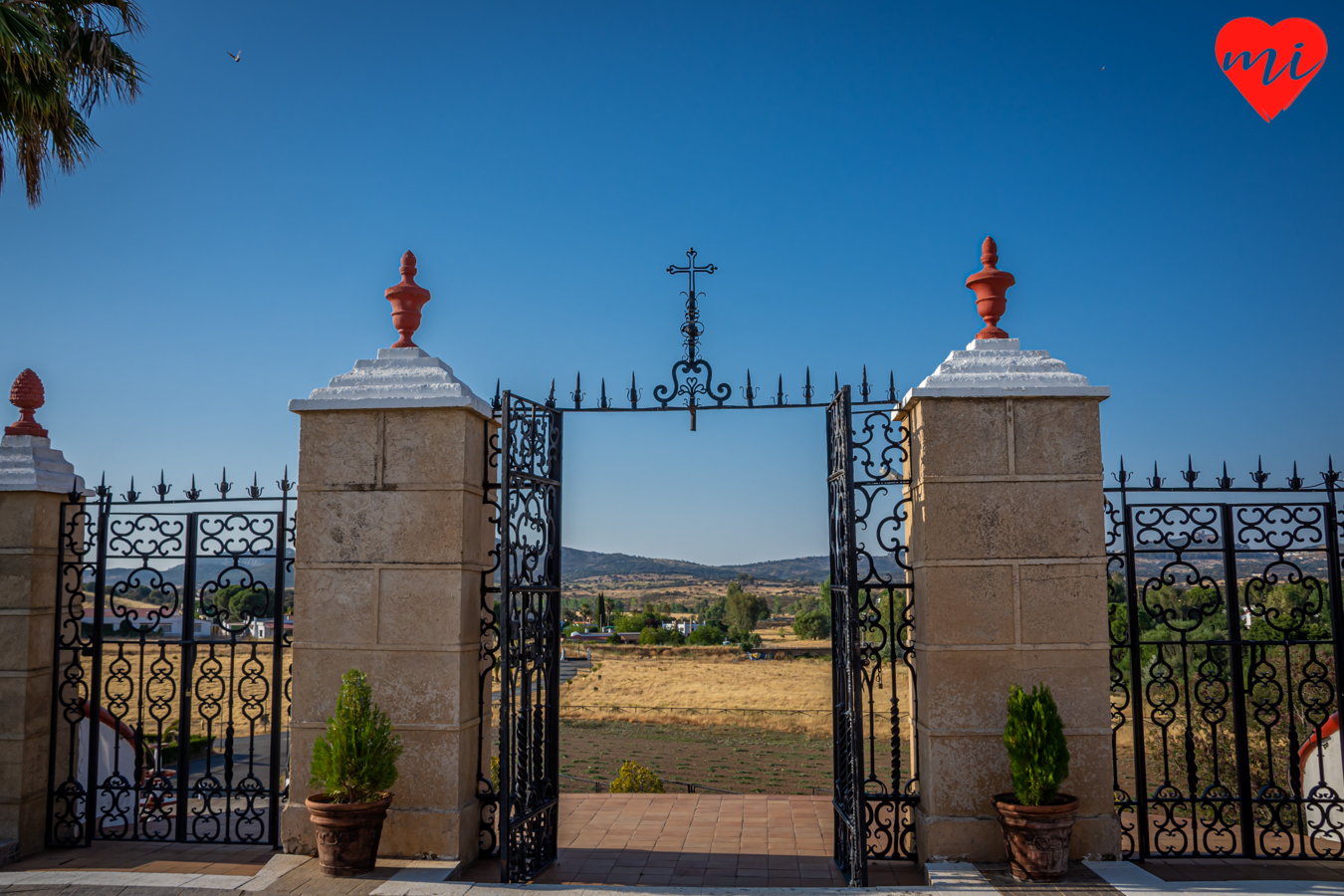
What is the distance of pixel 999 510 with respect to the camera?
5.70 metres

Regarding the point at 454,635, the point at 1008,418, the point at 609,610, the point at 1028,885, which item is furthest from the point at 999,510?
the point at 609,610

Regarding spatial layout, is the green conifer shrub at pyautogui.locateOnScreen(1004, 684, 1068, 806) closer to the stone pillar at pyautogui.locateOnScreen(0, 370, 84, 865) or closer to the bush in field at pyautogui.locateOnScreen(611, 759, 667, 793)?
the bush in field at pyautogui.locateOnScreen(611, 759, 667, 793)

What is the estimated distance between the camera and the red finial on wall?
6082 millimetres

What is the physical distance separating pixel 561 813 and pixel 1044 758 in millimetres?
4036

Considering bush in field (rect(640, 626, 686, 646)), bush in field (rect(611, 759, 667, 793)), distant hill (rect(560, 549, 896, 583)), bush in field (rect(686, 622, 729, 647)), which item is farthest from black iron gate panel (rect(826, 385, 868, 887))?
distant hill (rect(560, 549, 896, 583))

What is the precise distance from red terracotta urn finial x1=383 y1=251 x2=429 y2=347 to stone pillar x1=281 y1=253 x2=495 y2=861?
384 mm

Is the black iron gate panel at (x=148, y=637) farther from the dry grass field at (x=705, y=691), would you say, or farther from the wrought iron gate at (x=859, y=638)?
the dry grass field at (x=705, y=691)

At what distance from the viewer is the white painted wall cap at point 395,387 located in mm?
5867

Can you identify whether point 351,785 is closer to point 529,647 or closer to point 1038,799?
point 529,647

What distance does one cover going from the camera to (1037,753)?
17.0ft

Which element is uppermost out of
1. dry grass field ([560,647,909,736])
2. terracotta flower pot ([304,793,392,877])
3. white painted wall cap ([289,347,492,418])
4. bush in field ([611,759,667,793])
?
white painted wall cap ([289,347,492,418])

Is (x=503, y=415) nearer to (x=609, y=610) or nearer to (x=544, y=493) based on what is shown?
(x=544, y=493)

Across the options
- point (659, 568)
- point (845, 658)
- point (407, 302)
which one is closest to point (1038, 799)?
point (845, 658)

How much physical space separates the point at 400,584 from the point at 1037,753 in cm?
402
